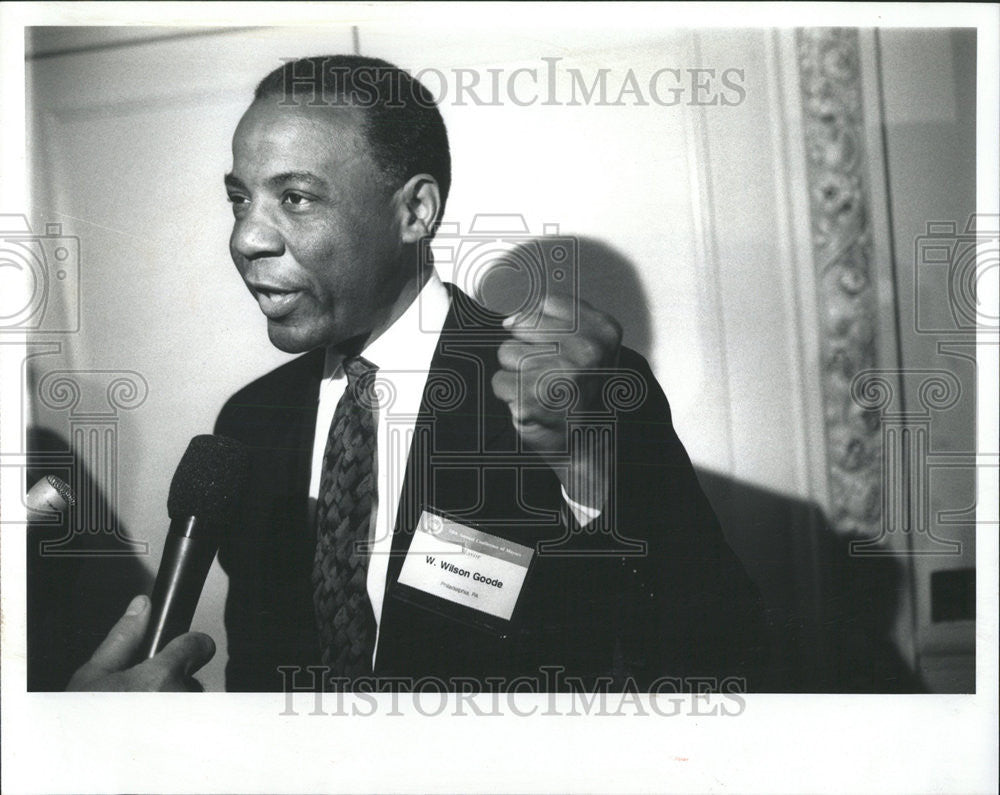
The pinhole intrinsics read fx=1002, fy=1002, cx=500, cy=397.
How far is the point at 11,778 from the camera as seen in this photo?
2.06 meters

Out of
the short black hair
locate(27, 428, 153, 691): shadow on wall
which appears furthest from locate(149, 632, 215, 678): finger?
the short black hair

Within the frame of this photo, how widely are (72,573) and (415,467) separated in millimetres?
736

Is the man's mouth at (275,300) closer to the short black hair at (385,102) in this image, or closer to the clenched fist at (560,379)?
the short black hair at (385,102)

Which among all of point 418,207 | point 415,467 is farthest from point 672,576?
point 418,207

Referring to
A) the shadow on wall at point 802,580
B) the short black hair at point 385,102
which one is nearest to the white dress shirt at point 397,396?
the shadow on wall at point 802,580

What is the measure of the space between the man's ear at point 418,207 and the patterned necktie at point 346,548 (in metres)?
0.36

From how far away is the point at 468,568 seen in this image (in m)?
2.01

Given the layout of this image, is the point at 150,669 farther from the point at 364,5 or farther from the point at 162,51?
the point at 364,5

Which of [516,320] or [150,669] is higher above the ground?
[516,320]

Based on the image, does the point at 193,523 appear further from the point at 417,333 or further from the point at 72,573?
the point at 417,333

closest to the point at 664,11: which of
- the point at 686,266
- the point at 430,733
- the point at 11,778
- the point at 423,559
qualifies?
the point at 686,266

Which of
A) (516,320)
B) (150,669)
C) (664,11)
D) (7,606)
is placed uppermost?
(664,11)

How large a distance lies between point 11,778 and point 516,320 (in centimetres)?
140

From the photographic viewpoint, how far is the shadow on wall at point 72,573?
6.71 feet
